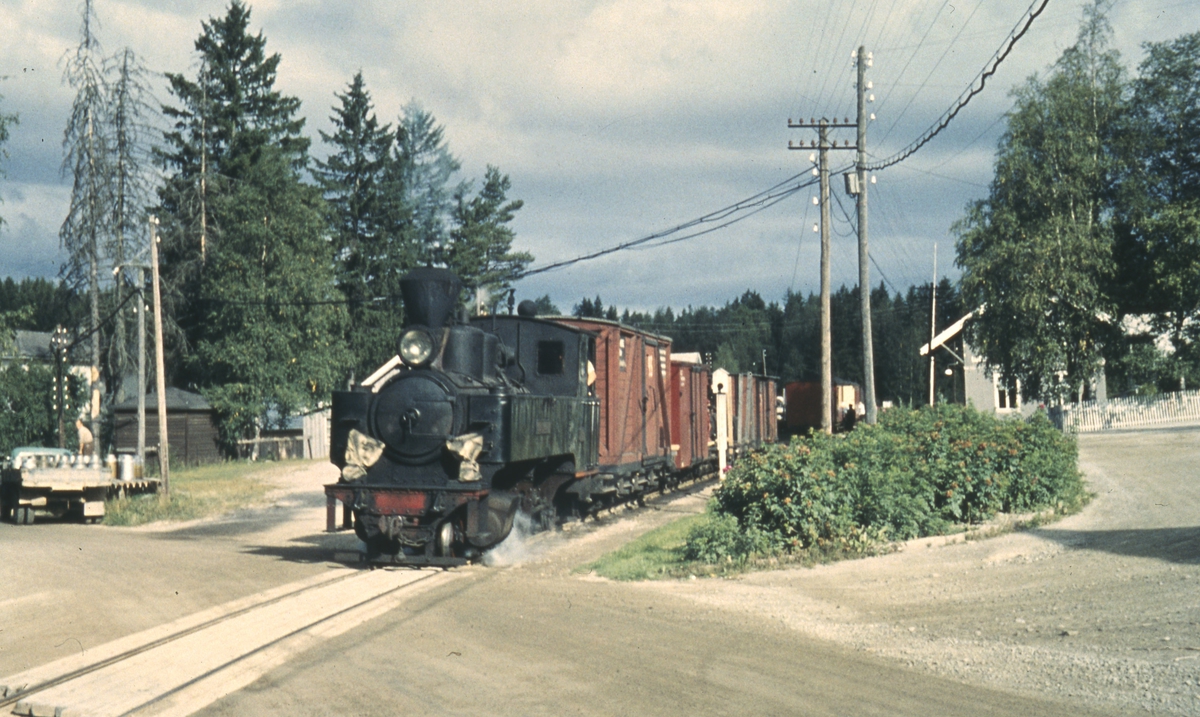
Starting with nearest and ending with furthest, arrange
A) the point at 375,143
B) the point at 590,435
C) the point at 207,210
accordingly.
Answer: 1. the point at 590,435
2. the point at 207,210
3. the point at 375,143

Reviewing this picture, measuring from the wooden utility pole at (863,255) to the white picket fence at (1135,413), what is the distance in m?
13.7

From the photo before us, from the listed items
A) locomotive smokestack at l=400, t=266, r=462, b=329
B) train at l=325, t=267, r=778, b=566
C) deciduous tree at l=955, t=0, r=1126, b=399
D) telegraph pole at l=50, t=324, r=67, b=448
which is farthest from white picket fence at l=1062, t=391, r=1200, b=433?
telegraph pole at l=50, t=324, r=67, b=448

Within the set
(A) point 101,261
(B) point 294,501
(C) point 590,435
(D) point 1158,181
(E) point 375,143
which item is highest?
(E) point 375,143

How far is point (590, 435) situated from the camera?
1659cm

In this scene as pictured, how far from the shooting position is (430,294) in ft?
44.4

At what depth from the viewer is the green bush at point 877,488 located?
12.5 m

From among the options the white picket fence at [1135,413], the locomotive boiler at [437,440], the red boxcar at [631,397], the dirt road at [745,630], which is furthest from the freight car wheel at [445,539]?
the white picket fence at [1135,413]

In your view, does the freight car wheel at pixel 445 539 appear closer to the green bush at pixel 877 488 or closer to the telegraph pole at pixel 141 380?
the green bush at pixel 877 488

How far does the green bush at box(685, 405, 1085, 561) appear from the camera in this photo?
12.5 meters

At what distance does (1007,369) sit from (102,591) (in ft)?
108

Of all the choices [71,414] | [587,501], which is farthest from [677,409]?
[71,414]

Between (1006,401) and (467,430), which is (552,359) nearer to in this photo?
(467,430)

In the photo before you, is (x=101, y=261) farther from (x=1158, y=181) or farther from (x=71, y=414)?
(x=1158, y=181)

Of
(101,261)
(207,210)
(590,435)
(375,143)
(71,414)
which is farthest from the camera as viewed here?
(375,143)
